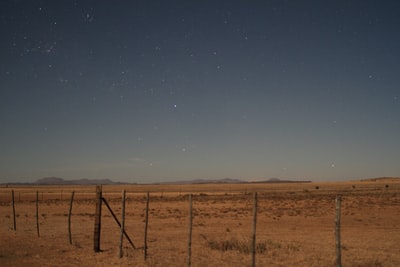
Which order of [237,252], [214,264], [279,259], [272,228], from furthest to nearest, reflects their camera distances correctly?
1. [272,228]
2. [237,252]
3. [279,259]
4. [214,264]

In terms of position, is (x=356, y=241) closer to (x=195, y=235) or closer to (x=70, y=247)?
(x=195, y=235)

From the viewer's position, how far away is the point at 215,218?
35.0 meters

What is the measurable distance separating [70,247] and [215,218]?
18.0 m

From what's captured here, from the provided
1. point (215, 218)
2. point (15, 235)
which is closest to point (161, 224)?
point (215, 218)

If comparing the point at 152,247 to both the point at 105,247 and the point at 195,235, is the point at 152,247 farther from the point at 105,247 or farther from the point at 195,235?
the point at 195,235

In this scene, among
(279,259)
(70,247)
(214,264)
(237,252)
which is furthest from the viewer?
(70,247)

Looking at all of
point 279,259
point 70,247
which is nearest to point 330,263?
point 279,259

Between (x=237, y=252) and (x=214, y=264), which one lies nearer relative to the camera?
(x=214, y=264)

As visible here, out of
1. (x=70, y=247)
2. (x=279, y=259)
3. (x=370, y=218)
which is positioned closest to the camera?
(x=279, y=259)

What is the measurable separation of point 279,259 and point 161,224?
51.4ft

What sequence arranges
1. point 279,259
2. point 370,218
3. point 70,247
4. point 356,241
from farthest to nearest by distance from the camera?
point 370,218 → point 356,241 → point 70,247 → point 279,259

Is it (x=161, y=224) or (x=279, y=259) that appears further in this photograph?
(x=161, y=224)

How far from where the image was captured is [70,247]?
731 inches

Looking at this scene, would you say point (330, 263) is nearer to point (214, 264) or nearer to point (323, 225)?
point (214, 264)
